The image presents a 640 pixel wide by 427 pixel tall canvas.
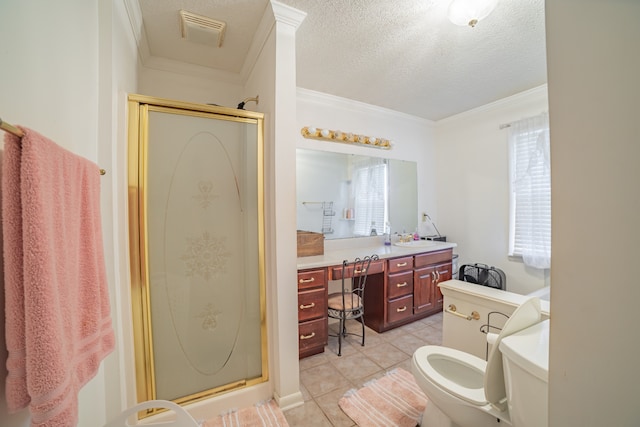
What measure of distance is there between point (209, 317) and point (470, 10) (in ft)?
8.23

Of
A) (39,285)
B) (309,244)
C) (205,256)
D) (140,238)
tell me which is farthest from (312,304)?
(39,285)

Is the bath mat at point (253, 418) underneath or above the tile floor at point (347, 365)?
above

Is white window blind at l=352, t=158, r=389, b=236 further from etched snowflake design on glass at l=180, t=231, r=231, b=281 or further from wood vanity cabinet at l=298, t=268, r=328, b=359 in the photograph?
etched snowflake design on glass at l=180, t=231, r=231, b=281

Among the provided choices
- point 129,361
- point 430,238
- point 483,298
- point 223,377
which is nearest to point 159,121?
point 129,361

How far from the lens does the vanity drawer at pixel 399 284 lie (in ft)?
8.30

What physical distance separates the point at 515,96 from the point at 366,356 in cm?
330

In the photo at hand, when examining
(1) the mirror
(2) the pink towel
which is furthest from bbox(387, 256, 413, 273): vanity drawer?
(2) the pink towel

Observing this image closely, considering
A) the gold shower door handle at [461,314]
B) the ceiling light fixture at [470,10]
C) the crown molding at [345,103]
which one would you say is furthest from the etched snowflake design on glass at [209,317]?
the ceiling light fixture at [470,10]

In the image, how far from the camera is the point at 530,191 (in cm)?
262

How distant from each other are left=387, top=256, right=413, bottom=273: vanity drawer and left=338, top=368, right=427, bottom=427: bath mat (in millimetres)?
966

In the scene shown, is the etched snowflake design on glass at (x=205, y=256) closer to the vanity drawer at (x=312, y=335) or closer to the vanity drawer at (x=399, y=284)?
the vanity drawer at (x=312, y=335)

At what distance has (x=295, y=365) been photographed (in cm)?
160

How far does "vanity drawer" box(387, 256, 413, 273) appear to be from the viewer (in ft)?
8.26

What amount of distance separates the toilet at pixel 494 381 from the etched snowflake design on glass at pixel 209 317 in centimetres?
126
